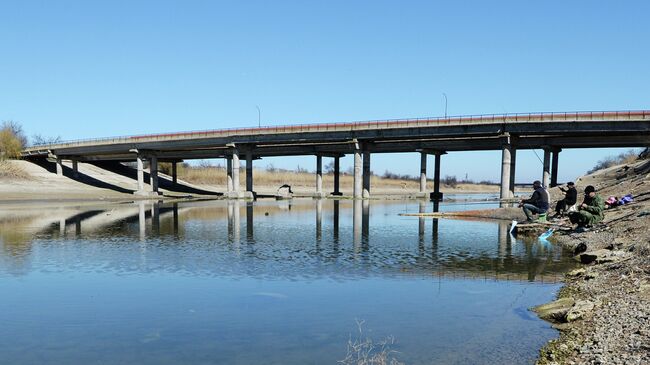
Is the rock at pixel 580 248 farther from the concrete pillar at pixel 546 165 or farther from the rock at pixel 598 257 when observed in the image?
the concrete pillar at pixel 546 165

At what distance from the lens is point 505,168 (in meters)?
68.0

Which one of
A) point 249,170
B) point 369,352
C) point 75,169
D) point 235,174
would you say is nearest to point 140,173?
point 75,169

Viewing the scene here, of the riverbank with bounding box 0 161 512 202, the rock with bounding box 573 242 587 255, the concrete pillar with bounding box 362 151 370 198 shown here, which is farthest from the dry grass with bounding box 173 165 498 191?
the rock with bounding box 573 242 587 255

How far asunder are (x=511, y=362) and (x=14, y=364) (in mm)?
9020

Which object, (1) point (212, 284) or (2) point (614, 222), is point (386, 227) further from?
(1) point (212, 284)

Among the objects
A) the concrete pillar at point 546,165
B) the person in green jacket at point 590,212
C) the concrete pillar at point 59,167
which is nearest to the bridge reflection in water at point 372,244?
the person in green jacket at point 590,212

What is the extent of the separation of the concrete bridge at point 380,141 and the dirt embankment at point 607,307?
44.3 metres

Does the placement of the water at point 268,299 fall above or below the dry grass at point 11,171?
below

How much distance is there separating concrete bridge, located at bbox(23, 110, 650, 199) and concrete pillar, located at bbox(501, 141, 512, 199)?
0.13 meters

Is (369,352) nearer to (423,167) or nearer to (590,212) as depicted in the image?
(590,212)

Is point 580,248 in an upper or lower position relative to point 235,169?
lower

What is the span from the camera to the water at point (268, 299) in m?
9.50

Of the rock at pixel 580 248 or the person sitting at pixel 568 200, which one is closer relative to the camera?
the rock at pixel 580 248

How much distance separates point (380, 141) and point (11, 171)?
6599 cm
